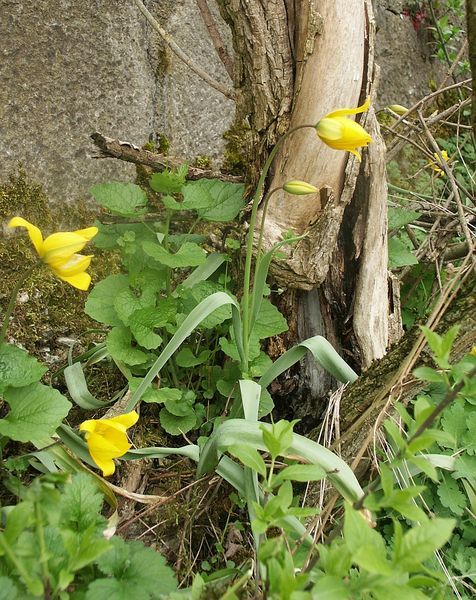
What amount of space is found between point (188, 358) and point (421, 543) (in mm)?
938

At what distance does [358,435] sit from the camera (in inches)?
57.6

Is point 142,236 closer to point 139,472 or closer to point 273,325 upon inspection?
point 273,325

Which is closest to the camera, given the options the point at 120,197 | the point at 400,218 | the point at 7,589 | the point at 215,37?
the point at 7,589

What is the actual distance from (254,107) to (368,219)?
16.7 inches

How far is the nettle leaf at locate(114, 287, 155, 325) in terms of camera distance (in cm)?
153

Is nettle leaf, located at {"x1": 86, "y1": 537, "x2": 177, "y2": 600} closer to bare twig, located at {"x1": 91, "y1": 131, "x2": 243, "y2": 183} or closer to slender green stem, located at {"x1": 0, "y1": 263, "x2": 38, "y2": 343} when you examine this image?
slender green stem, located at {"x1": 0, "y1": 263, "x2": 38, "y2": 343}

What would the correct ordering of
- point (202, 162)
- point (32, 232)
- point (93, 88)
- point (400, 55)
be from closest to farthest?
point (32, 232) → point (93, 88) → point (202, 162) → point (400, 55)

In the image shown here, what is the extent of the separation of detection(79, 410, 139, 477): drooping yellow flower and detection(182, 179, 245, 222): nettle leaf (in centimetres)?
62

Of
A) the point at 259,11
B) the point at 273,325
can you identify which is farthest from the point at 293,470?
the point at 259,11

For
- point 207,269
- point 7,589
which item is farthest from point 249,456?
point 207,269

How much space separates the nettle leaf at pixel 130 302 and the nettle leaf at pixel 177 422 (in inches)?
10.4

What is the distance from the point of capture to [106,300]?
161cm

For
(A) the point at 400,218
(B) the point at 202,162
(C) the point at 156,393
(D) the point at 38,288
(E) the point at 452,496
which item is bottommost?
(E) the point at 452,496

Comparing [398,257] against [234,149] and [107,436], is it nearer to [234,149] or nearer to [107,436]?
[234,149]
